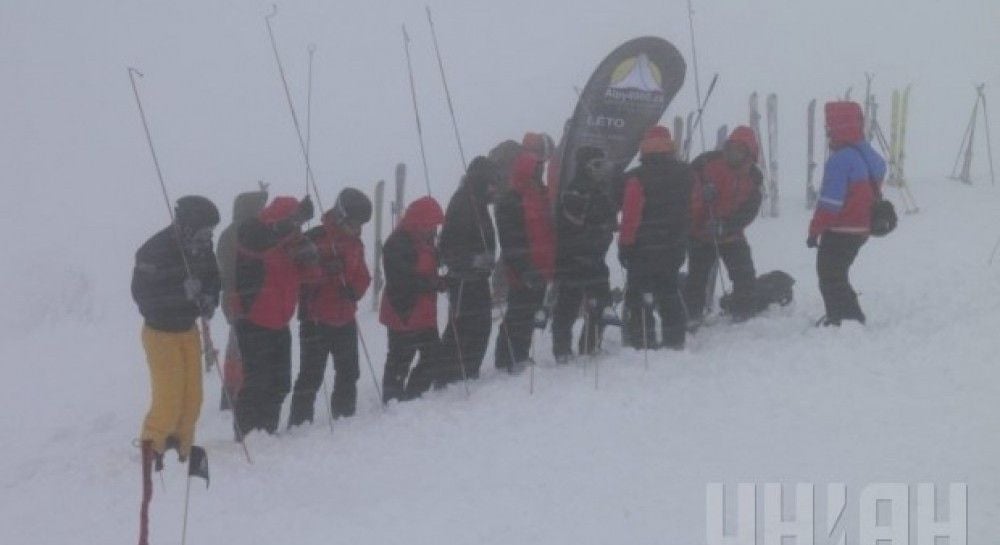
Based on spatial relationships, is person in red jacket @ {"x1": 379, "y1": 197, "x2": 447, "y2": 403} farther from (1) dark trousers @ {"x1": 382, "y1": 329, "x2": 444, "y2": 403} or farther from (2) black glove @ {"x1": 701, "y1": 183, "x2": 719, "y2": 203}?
(2) black glove @ {"x1": 701, "y1": 183, "x2": 719, "y2": 203}

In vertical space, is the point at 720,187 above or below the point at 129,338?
above

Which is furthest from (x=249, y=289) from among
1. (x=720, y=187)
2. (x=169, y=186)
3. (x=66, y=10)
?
(x=66, y=10)

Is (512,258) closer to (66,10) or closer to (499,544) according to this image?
(499,544)

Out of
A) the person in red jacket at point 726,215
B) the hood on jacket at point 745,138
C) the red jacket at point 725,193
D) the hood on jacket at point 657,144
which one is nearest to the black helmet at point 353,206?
the hood on jacket at point 657,144

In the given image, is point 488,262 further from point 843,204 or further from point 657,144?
point 843,204

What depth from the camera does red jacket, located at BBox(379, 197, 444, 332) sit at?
302 inches

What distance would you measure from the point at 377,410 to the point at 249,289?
1.25 metres

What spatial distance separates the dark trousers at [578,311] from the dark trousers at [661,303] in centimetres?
21

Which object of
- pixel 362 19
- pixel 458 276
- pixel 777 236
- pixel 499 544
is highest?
pixel 362 19

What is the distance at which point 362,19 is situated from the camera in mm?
37844

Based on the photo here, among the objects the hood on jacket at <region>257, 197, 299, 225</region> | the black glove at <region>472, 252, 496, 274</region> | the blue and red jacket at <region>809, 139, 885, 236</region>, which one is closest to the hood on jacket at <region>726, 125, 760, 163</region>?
the blue and red jacket at <region>809, 139, 885, 236</region>

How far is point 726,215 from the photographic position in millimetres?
8672

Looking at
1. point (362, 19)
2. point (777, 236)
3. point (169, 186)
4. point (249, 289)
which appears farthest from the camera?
point (362, 19)

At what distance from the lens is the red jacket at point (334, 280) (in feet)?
24.6
